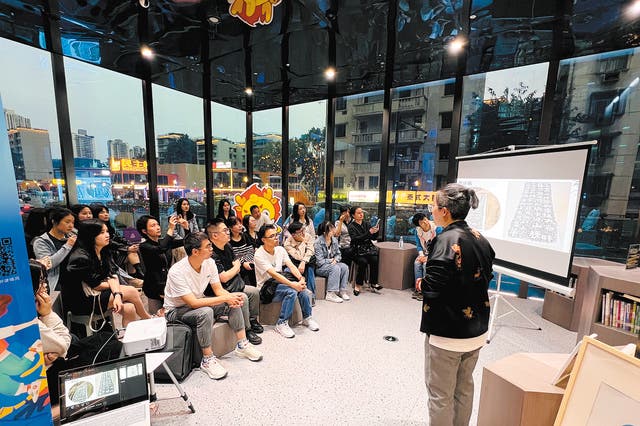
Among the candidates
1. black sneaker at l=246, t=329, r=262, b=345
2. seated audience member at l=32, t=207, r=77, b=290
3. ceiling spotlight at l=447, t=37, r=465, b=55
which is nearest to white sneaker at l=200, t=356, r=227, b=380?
black sneaker at l=246, t=329, r=262, b=345

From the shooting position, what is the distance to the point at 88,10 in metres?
2.65

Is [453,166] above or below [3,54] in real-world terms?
below

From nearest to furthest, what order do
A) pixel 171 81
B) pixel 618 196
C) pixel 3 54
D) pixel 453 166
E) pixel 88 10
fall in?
pixel 88 10, pixel 3 54, pixel 618 196, pixel 453 166, pixel 171 81

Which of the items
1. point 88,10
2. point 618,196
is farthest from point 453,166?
point 88,10

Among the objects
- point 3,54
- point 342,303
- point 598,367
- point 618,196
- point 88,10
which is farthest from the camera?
point 342,303

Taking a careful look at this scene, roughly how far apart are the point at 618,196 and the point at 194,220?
5.87m

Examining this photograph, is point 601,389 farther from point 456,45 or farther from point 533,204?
point 456,45

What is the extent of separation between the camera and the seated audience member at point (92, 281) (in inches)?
82.1

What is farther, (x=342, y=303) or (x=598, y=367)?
(x=342, y=303)

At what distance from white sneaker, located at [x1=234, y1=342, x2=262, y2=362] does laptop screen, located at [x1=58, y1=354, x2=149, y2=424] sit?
0.93 m

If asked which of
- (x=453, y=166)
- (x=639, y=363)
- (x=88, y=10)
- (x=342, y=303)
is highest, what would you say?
(x=88, y=10)

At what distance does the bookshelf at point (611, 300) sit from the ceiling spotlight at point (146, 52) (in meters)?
5.43

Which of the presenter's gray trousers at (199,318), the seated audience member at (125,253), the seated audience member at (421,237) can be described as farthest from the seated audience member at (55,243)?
the seated audience member at (421,237)

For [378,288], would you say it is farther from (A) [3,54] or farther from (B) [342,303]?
(A) [3,54]
